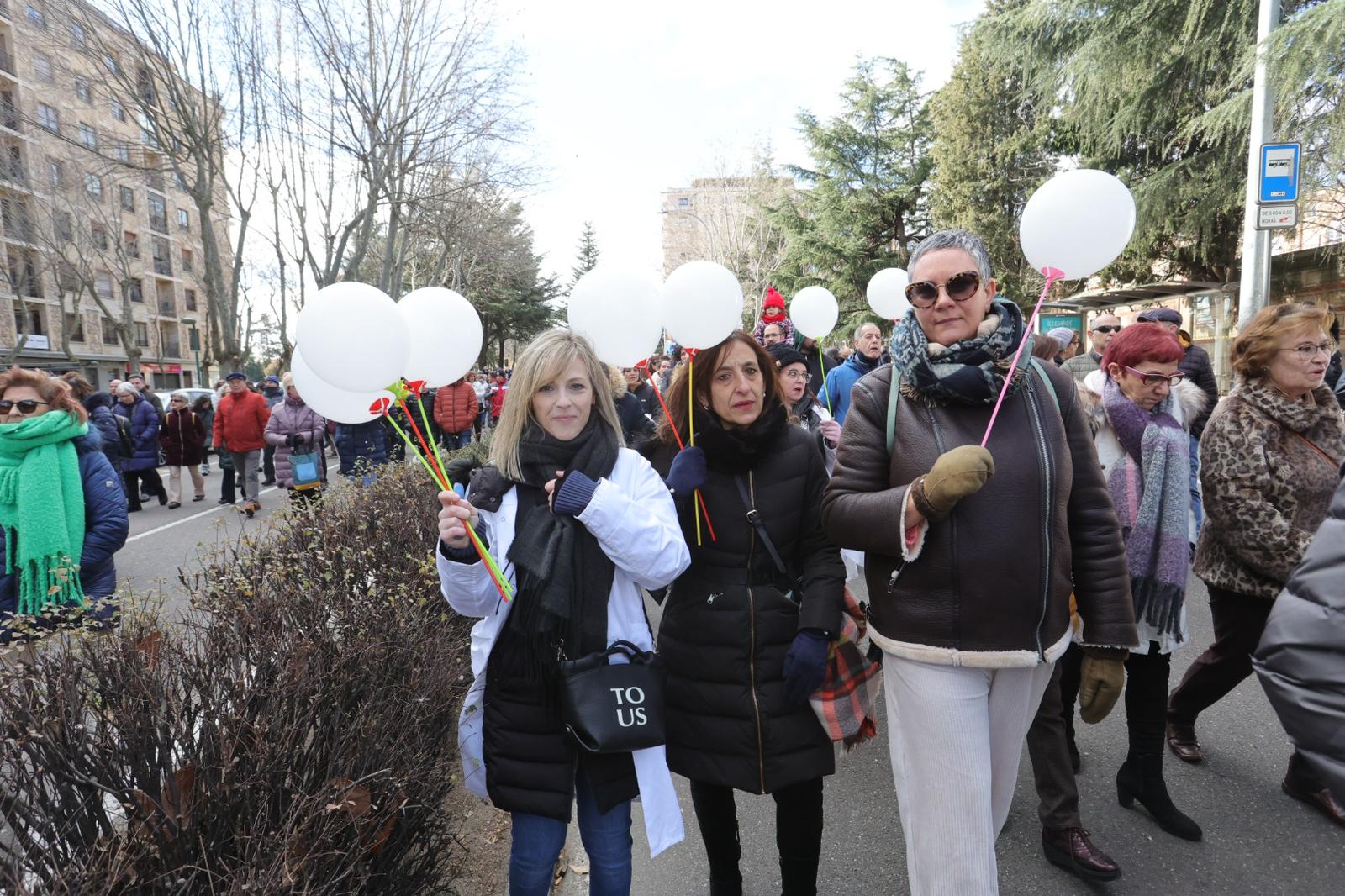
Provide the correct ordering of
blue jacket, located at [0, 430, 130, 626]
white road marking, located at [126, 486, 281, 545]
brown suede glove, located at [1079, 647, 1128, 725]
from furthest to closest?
white road marking, located at [126, 486, 281, 545] < blue jacket, located at [0, 430, 130, 626] < brown suede glove, located at [1079, 647, 1128, 725]

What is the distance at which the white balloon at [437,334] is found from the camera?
246 cm

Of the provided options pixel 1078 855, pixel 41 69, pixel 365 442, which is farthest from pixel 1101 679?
pixel 41 69

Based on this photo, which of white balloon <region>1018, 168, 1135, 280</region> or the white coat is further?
white balloon <region>1018, 168, 1135, 280</region>

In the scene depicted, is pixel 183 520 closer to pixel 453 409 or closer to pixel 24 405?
pixel 453 409

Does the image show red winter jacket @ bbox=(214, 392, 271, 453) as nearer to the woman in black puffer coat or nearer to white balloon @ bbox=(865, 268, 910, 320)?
white balloon @ bbox=(865, 268, 910, 320)

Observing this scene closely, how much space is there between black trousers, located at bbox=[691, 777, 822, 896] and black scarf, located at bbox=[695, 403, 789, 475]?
95 cm

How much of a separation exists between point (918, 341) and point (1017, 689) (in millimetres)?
954

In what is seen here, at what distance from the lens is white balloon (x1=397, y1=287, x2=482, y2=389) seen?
246cm

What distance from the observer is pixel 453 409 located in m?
10.8

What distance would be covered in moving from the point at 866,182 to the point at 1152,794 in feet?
81.7

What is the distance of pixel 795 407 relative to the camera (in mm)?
4340

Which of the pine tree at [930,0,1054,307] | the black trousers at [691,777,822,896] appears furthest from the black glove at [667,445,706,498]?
the pine tree at [930,0,1054,307]

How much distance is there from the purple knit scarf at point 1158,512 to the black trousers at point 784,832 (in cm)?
158

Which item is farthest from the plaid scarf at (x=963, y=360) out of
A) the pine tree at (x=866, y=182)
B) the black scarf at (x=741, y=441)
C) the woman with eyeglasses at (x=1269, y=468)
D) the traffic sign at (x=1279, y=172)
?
the pine tree at (x=866, y=182)
